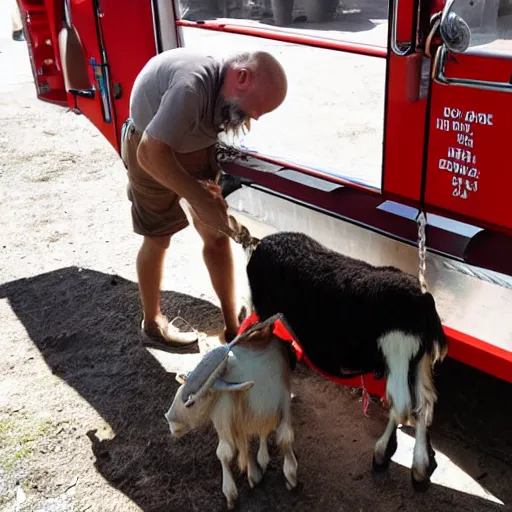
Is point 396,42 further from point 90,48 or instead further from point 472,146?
point 90,48

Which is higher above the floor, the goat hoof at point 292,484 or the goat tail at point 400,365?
the goat tail at point 400,365

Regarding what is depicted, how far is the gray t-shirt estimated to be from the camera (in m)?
2.29

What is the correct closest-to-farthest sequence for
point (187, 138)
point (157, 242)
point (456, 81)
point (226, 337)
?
point (456, 81)
point (187, 138)
point (157, 242)
point (226, 337)

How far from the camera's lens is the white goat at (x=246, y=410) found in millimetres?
2135

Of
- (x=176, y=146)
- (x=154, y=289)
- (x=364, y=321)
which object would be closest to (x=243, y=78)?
(x=176, y=146)

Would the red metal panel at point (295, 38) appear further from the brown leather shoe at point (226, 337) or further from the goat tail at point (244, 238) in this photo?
the brown leather shoe at point (226, 337)

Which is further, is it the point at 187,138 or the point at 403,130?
the point at 187,138

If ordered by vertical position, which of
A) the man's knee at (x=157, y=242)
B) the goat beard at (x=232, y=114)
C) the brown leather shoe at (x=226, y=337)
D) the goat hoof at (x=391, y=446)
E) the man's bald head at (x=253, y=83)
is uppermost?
the man's bald head at (x=253, y=83)

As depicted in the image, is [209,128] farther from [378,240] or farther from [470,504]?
[470,504]

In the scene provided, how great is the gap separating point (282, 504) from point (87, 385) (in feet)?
3.63

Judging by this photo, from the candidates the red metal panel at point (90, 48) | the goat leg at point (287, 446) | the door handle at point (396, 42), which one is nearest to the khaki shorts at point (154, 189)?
the red metal panel at point (90, 48)

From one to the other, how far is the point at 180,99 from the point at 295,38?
0.55 metres

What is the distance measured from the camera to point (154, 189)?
2840 mm

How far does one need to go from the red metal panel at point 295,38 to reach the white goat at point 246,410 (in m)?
1.07
